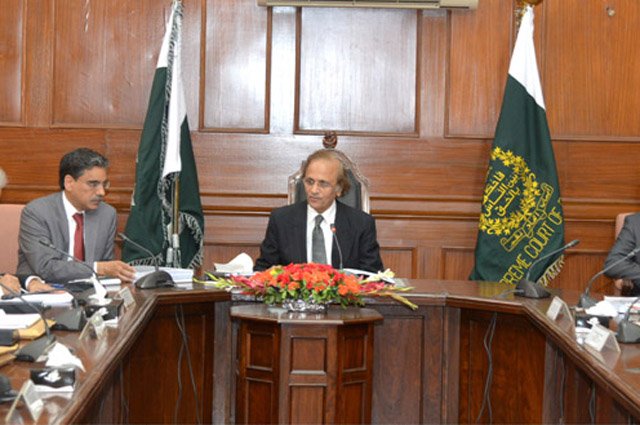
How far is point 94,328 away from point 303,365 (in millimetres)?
1251

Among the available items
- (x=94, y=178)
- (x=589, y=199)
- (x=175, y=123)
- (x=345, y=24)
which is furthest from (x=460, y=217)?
(x=94, y=178)

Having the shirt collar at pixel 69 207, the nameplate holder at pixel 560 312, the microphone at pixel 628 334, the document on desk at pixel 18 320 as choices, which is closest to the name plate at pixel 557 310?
the nameplate holder at pixel 560 312

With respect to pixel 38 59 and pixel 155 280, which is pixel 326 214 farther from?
pixel 38 59

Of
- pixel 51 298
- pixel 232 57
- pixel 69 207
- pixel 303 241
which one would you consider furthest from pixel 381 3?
pixel 51 298

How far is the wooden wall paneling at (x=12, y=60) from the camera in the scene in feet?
20.1

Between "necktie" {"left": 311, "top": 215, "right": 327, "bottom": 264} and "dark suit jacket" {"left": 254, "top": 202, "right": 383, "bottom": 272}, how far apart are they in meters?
0.04

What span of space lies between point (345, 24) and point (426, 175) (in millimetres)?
1027

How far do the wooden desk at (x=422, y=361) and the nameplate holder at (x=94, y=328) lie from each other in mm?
556

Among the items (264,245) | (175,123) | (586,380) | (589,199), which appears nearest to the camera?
(586,380)

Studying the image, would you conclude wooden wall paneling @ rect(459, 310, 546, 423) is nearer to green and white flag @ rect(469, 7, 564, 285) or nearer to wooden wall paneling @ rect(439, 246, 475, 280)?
green and white flag @ rect(469, 7, 564, 285)

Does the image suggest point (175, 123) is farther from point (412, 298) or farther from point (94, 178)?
point (412, 298)

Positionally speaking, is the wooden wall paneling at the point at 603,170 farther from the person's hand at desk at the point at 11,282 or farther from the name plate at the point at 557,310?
the person's hand at desk at the point at 11,282

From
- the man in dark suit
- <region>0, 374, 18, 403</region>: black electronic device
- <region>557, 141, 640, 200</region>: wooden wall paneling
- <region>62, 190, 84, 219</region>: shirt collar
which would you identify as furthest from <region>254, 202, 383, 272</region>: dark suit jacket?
<region>0, 374, 18, 403</region>: black electronic device

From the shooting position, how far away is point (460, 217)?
241 inches
